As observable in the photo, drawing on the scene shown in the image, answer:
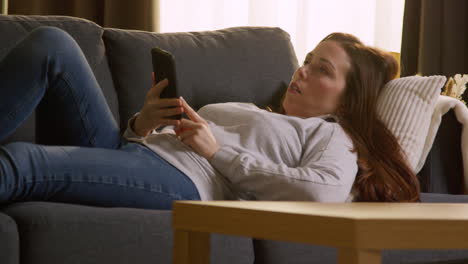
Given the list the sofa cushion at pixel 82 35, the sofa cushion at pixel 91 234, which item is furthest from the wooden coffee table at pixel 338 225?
the sofa cushion at pixel 82 35

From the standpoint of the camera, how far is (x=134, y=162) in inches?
64.2

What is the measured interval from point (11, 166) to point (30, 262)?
0.70 feet

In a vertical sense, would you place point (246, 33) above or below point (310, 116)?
above

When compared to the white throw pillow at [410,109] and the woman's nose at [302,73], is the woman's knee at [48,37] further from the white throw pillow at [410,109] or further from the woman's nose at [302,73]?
the white throw pillow at [410,109]

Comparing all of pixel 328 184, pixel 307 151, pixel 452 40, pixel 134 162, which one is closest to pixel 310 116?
pixel 307 151

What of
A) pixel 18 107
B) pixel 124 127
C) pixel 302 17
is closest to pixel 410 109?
pixel 124 127

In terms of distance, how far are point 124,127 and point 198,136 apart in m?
0.50

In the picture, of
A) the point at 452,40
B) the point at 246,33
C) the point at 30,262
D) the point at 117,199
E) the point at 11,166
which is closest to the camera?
the point at 30,262

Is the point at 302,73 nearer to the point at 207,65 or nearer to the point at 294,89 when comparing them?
the point at 294,89

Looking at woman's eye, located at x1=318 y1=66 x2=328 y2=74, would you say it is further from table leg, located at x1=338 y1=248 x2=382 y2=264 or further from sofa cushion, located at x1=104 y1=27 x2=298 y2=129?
table leg, located at x1=338 y1=248 x2=382 y2=264

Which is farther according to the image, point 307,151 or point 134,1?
point 134,1

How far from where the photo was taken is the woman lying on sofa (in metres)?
1.51

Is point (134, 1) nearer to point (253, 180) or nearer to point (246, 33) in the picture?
point (246, 33)

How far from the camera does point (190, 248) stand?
1.11 meters
